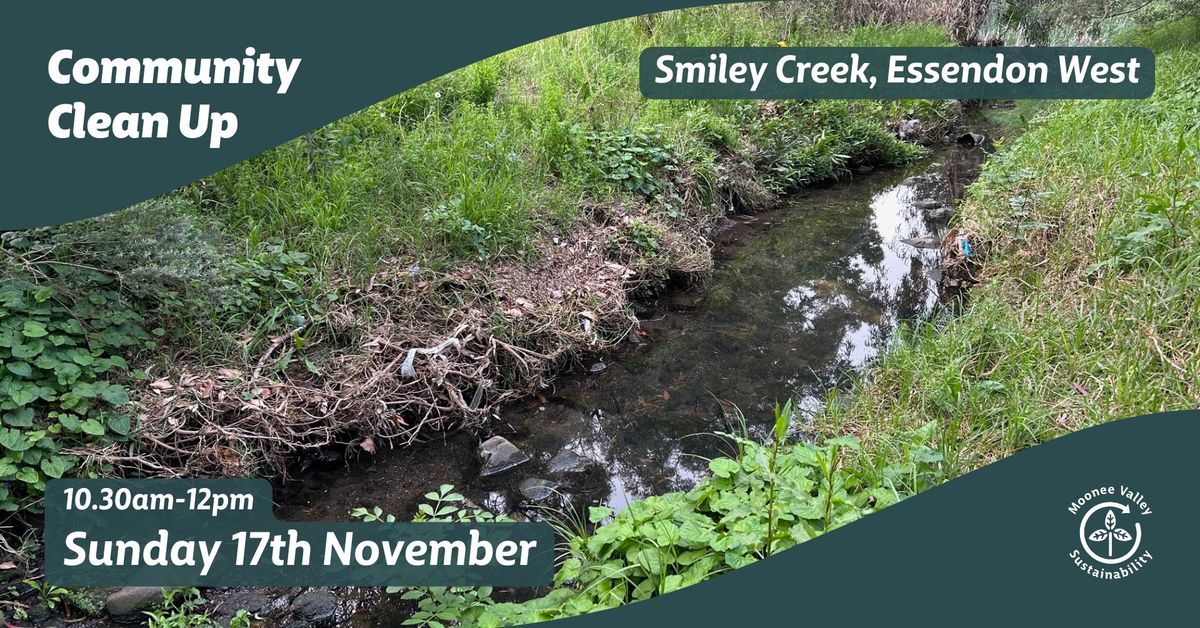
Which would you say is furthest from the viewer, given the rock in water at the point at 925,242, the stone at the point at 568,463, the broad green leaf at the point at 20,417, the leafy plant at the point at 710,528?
the rock in water at the point at 925,242

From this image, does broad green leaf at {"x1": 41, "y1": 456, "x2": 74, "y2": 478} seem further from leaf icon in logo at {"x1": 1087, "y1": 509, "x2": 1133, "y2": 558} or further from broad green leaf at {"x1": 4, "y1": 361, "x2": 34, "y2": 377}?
leaf icon in logo at {"x1": 1087, "y1": 509, "x2": 1133, "y2": 558}

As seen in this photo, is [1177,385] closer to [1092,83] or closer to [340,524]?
[1092,83]

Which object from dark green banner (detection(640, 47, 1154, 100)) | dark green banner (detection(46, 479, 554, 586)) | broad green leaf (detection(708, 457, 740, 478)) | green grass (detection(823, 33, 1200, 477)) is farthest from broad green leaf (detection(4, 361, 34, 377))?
green grass (detection(823, 33, 1200, 477))

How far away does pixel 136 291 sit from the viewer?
3.58m

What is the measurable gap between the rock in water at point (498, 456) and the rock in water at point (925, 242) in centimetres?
401

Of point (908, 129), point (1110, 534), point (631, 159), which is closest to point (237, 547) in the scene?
point (1110, 534)

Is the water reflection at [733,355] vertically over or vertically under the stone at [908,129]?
under

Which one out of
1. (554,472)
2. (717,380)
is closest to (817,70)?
(717,380)

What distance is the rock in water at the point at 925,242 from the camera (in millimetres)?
6305

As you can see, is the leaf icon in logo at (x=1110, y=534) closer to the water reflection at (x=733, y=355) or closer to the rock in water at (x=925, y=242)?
the water reflection at (x=733, y=355)

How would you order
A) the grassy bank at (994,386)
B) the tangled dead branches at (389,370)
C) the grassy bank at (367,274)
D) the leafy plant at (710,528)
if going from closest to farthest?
the leafy plant at (710,528) → the grassy bank at (994,386) → the grassy bank at (367,274) → the tangled dead branches at (389,370)

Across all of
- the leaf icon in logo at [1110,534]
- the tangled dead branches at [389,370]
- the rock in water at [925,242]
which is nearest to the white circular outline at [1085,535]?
the leaf icon in logo at [1110,534]

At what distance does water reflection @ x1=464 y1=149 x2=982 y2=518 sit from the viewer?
389 centimetres

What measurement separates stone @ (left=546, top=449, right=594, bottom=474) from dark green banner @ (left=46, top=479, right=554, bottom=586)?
1.99 feet
